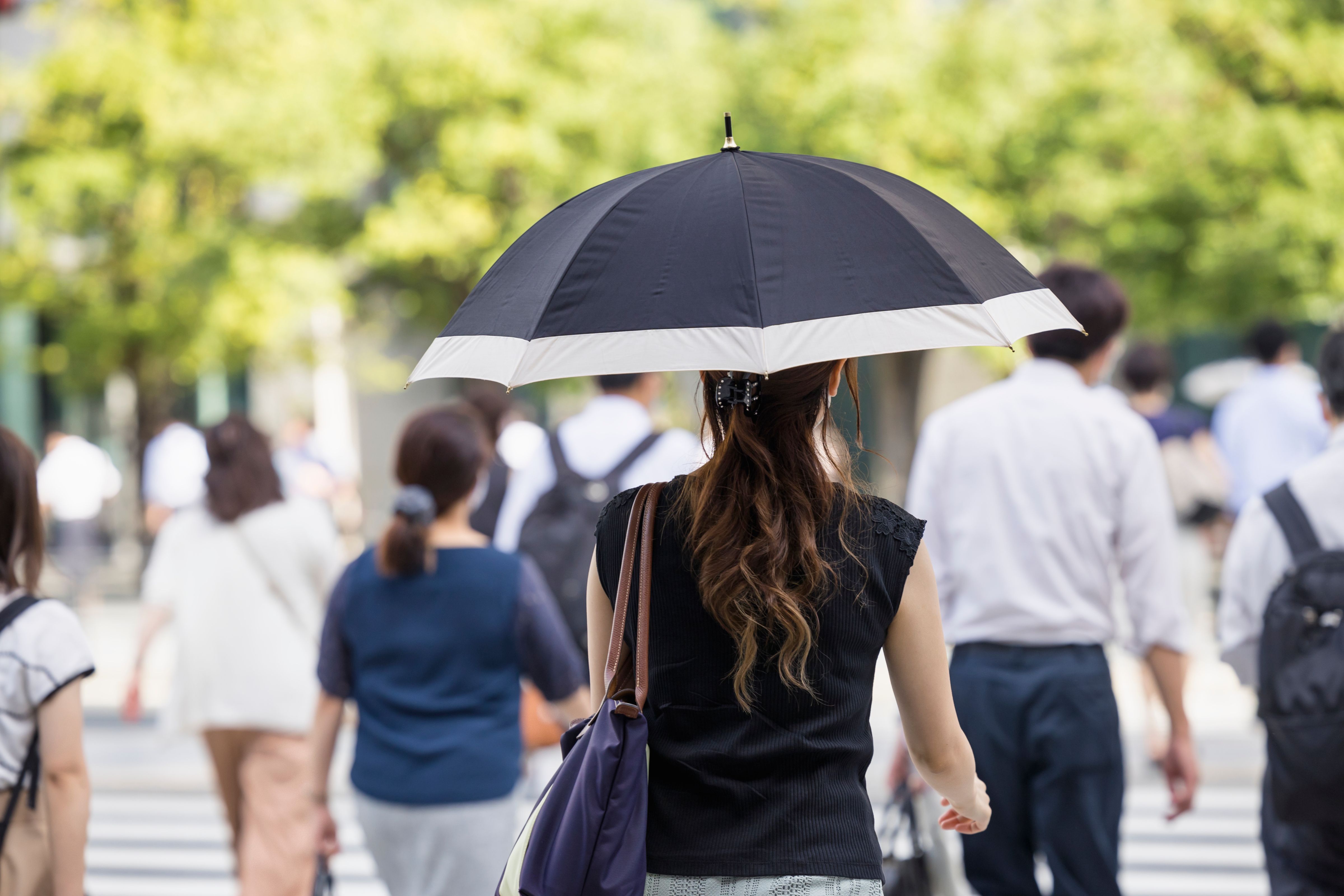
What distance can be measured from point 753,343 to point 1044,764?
2320mm

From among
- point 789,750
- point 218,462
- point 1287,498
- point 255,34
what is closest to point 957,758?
point 789,750

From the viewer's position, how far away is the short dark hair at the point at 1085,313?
161 inches

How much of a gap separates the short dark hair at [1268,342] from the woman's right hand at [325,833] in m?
6.44

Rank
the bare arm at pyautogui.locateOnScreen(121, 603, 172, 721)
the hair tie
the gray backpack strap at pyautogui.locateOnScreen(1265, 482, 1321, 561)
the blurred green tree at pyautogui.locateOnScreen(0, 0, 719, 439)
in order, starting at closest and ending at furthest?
the gray backpack strap at pyautogui.locateOnScreen(1265, 482, 1321, 561), the hair tie, the bare arm at pyautogui.locateOnScreen(121, 603, 172, 721), the blurred green tree at pyautogui.locateOnScreen(0, 0, 719, 439)

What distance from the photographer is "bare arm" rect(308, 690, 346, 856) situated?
3986 mm

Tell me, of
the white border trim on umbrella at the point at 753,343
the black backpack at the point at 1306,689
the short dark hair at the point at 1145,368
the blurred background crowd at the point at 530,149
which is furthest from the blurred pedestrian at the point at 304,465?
the white border trim on umbrella at the point at 753,343

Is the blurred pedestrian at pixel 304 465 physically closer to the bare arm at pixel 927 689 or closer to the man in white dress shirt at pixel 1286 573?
the man in white dress shirt at pixel 1286 573

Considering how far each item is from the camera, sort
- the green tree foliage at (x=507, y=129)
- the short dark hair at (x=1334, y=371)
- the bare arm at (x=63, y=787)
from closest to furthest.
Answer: the bare arm at (x=63, y=787) → the short dark hair at (x=1334, y=371) → the green tree foliage at (x=507, y=129)

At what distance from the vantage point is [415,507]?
3785mm

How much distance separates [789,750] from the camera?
216 cm

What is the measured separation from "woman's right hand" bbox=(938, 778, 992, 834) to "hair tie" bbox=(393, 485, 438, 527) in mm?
1765

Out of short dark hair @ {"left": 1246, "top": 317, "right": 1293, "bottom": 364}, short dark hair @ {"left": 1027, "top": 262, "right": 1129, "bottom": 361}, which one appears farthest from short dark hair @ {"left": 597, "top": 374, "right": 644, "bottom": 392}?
short dark hair @ {"left": 1246, "top": 317, "right": 1293, "bottom": 364}

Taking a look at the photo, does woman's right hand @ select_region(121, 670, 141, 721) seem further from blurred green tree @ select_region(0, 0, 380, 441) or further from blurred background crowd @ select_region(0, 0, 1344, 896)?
blurred green tree @ select_region(0, 0, 380, 441)

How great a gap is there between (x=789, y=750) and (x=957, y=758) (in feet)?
1.15
